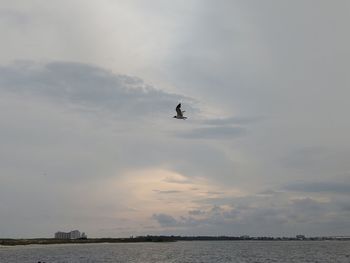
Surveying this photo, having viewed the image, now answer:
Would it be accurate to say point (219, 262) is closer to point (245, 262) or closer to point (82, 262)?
point (245, 262)

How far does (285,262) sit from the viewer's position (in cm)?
9969

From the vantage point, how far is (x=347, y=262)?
9706 cm

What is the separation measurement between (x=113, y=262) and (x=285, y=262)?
34084 mm

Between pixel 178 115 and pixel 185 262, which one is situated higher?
pixel 178 115

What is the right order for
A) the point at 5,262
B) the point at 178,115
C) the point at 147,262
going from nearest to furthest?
1. the point at 178,115
2. the point at 5,262
3. the point at 147,262

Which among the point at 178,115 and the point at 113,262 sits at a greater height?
the point at 178,115

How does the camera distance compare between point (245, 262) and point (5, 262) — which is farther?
point (245, 262)

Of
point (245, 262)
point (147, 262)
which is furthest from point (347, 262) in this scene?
point (147, 262)

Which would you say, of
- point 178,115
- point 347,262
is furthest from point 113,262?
point 178,115

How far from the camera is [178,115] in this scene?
144 ft

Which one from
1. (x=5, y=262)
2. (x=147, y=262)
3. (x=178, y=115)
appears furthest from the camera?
(x=147, y=262)

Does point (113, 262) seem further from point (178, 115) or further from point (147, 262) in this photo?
point (178, 115)

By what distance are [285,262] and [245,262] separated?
26.8ft

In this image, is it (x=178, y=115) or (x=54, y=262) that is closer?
(x=178, y=115)
